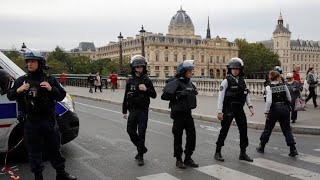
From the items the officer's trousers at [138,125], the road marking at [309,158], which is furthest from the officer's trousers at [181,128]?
the road marking at [309,158]

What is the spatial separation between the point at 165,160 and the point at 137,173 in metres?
1.13

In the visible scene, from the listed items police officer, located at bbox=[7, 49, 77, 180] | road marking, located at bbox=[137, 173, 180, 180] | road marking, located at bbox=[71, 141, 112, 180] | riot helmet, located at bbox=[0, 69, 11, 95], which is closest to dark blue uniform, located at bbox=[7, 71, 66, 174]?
police officer, located at bbox=[7, 49, 77, 180]

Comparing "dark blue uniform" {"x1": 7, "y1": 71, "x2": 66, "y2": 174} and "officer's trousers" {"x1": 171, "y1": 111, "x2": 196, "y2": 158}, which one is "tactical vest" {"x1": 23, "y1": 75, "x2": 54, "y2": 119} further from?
"officer's trousers" {"x1": 171, "y1": 111, "x2": 196, "y2": 158}

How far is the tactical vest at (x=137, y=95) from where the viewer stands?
796 cm

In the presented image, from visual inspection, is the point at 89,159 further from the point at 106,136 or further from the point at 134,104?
the point at 106,136

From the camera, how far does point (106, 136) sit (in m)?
11.3

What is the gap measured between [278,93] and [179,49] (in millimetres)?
147567

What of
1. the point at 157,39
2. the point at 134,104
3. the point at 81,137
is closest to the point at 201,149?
the point at 134,104

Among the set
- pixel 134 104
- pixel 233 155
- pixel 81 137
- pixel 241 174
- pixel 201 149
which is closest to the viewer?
pixel 241 174

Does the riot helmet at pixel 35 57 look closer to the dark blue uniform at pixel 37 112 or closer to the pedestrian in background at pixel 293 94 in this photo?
the dark blue uniform at pixel 37 112

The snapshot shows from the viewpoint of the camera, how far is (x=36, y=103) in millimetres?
5883

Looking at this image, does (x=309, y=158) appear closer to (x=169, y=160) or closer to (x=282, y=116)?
(x=282, y=116)

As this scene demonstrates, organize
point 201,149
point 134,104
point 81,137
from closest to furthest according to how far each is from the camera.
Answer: point 134,104
point 201,149
point 81,137

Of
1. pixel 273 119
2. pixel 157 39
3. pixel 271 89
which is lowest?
pixel 273 119
